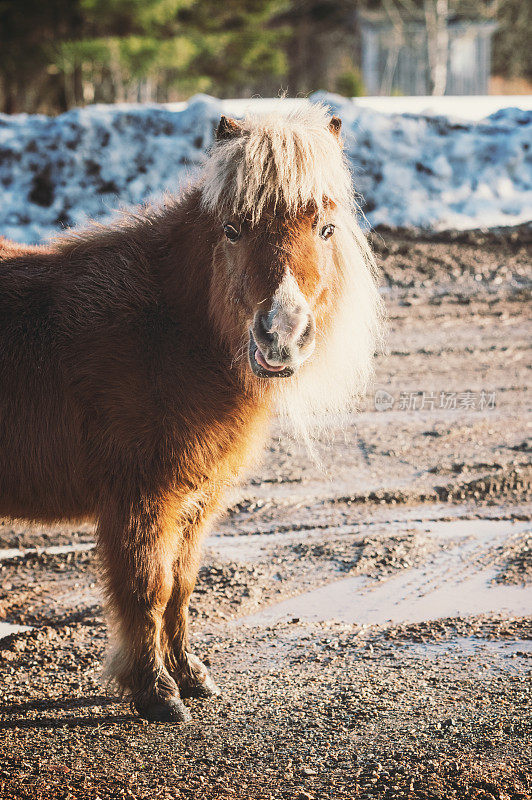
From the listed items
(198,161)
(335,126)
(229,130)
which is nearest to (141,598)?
(229,130)

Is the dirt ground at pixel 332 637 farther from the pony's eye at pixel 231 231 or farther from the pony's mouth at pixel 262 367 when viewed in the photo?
the pony's eye at pixel 231 231

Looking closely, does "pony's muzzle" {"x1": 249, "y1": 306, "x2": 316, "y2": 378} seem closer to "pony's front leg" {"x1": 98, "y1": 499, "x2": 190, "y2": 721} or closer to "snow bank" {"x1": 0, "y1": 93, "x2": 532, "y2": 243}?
"pony's front leg" {"x1": 98, "y1": 499, "x2": 190, "y2": 721}

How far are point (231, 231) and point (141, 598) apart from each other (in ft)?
4.19

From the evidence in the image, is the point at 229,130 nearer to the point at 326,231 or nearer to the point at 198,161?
the point at 326,231

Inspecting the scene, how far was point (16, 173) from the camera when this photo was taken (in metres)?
9.03

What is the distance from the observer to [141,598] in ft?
9.67

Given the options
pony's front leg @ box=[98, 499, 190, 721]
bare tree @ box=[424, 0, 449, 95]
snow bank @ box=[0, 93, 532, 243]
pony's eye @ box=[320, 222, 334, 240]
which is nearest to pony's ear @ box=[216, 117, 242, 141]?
pony's eye @ box=[320, 222, 334, 240]

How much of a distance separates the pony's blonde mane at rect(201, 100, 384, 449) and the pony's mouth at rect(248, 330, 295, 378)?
1.12ft

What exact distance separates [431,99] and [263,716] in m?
11.2

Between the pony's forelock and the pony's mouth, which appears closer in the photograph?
the pony's mouth

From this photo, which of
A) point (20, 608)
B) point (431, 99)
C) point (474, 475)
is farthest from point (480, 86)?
point (20, 608)

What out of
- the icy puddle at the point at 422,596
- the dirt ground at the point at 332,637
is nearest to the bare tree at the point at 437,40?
the dirt ground at the point at 332,637

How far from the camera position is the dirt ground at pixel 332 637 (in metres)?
2.61

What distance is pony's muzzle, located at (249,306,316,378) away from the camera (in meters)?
2.53
